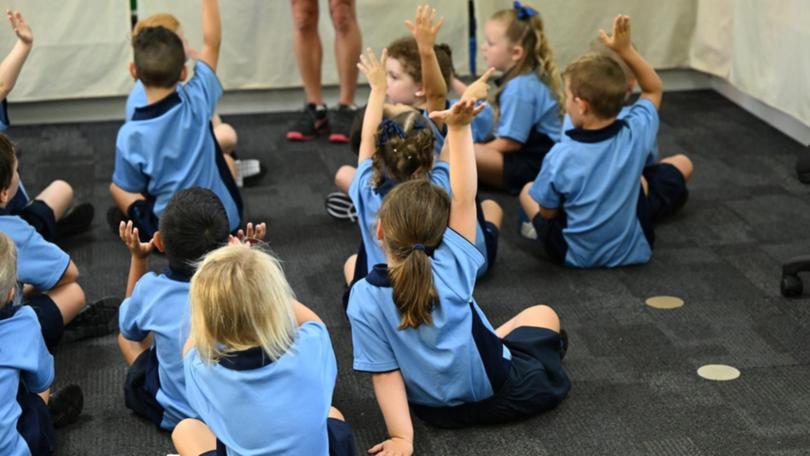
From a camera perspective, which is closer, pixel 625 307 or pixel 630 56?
pixel 625 307

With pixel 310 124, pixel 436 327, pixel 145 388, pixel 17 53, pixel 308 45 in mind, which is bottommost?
pixel 310 124

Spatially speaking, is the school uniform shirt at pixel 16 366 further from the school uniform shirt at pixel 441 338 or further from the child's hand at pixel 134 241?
the school uniform shirt at pixel 441 338

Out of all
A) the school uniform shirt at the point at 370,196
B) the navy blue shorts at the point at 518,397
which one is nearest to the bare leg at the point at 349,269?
the school uniform shirt at the point at 370,196

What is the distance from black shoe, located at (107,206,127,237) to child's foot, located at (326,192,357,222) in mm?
692

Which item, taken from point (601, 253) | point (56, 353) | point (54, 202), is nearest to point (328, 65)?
point (54, 202)

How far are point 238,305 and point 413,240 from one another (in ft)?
1.58

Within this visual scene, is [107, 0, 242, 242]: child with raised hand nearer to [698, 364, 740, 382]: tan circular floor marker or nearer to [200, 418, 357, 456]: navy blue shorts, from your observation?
[200, 418, 357, 456]: navy blue shorts

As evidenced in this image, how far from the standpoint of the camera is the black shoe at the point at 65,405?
2.39m

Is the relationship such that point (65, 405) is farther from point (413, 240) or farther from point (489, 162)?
point (489, 162)

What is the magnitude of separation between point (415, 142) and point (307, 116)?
2.09 metres

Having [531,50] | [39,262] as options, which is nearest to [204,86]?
[39,262]

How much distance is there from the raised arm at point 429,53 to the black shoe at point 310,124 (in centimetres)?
173

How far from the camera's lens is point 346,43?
453 cm

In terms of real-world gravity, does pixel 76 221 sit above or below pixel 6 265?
below
